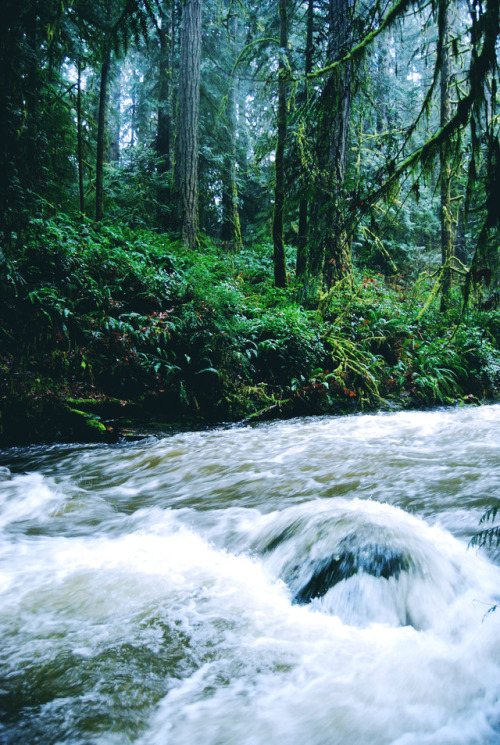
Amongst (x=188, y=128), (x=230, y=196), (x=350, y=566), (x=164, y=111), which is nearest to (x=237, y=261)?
(x=188, y=128)

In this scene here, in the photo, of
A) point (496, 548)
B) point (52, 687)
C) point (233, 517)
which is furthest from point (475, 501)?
point (52, 687)

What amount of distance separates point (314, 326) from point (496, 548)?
19.0 ft

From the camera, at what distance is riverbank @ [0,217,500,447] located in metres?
5.12

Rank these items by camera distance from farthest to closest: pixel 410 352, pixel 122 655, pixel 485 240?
pixel 410 352 → pixel 485 240 → pixel 122 655

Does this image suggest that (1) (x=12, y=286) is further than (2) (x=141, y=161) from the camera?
No

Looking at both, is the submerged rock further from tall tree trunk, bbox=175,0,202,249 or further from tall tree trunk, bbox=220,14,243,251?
tall tree trunk, bbox=220,14,243,251

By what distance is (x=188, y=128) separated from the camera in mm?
10727

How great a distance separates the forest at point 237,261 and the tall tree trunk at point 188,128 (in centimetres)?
5

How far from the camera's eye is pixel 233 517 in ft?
11.3

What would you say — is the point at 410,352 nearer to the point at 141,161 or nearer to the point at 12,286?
the point at 12,286

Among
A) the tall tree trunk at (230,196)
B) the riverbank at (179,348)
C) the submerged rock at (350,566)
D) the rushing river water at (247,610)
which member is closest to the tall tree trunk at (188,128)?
the riverbank at (179,348)

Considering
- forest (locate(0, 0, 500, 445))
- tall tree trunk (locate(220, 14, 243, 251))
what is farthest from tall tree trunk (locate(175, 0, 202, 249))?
tall tree trunk (locate(220, 14, 243, 251))

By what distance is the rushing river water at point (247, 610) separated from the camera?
4.99ft

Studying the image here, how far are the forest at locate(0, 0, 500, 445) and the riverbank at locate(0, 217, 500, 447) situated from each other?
3 cm
